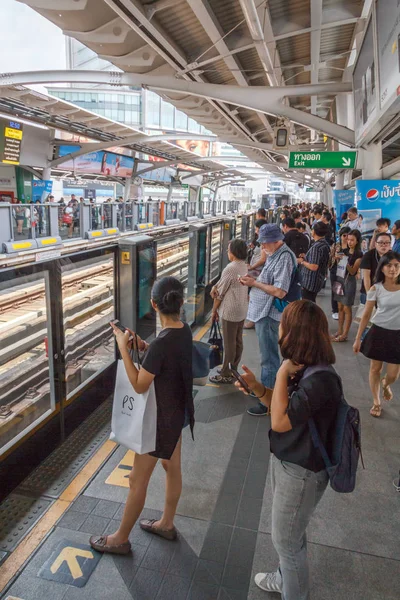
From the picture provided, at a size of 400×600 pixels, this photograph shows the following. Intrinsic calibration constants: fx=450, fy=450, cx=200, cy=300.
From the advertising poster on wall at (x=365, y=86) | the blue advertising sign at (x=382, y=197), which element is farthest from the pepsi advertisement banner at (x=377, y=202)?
the advertising poster on wall at (x=365, y=86)

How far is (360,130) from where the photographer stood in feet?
28.3

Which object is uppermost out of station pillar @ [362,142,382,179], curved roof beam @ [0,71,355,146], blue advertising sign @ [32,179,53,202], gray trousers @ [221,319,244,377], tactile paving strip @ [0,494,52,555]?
curved roof beam @ [0,71,355,146]

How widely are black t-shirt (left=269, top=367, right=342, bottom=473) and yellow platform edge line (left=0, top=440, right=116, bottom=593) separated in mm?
1748

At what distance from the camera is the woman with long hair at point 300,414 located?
193 cm

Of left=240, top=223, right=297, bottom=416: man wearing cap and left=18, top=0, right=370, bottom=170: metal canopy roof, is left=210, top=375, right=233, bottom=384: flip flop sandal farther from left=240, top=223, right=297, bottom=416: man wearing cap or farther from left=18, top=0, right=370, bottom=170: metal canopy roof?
left=18, top=0, right=370, bottom=170: metal canopy roof

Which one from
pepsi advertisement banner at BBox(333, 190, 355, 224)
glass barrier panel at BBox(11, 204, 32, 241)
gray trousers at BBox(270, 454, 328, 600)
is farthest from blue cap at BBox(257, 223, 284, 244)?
pepsi advertisement banner at BBox(333, 190, 355, 224)

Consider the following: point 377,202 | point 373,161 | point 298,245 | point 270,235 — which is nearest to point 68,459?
point 270,235

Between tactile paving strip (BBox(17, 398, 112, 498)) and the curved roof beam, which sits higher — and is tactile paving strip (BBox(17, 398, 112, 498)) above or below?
below

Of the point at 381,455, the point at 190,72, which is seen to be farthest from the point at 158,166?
the point at 381,455

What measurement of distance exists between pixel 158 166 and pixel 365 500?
2801 centimetres

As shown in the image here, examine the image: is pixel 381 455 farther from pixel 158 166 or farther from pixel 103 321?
pixel 158 166

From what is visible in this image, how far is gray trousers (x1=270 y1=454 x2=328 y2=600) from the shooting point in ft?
6.64

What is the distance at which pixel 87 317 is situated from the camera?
14.9 ft

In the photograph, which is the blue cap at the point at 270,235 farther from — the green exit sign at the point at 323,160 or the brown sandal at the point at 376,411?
the green exit sign at the point at 323,160
